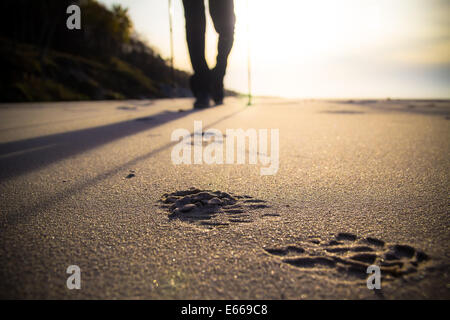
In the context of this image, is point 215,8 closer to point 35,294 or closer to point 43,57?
point 35,294

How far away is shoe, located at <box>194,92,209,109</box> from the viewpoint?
17.6 feet

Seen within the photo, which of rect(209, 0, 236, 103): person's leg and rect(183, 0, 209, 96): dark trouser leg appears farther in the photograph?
rect(209, 0, 236, 103): person's leg

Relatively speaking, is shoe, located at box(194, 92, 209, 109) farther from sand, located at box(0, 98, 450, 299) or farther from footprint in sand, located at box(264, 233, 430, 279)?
footprint in sand, located at box(264, 233, 430, 279)

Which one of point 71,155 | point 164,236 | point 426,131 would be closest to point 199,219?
point 164,236

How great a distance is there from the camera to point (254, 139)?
2.01 meters

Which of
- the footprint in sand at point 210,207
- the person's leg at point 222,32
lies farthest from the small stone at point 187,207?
the person's leg at point 222,32

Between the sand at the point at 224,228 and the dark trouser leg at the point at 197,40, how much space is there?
423 centimetres

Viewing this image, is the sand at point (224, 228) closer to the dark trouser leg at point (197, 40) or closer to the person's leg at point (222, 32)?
the dark trouser leg at point (197, 40)

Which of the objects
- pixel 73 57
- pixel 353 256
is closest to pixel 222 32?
pixel 353 256

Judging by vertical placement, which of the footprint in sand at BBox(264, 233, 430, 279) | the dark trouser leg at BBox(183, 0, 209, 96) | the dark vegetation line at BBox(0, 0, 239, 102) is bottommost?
the footprint in sand at BBox(264, 233, 430, 279)

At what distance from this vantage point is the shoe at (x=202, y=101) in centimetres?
536

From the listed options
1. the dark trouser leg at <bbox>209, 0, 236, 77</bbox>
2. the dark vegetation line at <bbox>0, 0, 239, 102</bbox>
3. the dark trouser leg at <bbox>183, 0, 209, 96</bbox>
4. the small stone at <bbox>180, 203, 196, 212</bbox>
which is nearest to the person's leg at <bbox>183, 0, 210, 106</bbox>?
the dark trouser leg at <bbox>183, 0, 209, 96</bbox>

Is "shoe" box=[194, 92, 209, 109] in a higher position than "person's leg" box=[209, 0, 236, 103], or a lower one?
lower
